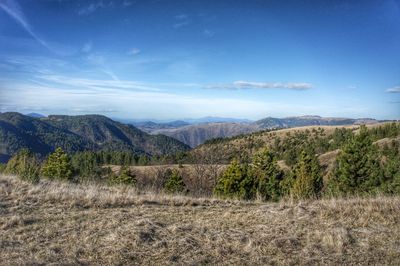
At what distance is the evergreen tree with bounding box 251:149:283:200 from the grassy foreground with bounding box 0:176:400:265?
36736 millimetres

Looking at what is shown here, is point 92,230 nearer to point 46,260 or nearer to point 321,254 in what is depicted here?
point 46,260

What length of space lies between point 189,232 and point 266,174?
45539 mm

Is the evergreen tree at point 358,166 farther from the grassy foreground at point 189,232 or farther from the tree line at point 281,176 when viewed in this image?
the grassy foreground at point 189,232

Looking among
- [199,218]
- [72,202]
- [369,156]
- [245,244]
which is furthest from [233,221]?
[369,156]

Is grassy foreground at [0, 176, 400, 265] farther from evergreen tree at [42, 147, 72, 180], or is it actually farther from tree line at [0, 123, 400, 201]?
evergreen tree at [42, 147, 72, 180]

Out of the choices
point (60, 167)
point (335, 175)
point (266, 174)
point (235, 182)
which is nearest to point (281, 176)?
point (266, 174)

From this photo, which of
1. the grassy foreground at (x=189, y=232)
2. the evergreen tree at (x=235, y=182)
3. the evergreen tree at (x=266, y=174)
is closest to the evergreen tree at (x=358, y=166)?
the evergreen tree at (x=235, y=182)

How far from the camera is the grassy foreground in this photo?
508 centimetres

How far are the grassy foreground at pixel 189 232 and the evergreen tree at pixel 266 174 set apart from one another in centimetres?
3674

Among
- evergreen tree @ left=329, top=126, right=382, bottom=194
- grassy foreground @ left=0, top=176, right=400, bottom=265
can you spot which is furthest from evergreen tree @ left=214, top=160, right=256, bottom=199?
grassy foreground @ left=0, top=176, right=400, bottom=265

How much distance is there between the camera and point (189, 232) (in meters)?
6.29

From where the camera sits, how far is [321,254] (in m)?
5.22

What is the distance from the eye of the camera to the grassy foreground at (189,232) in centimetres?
508

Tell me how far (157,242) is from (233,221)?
2.20m
